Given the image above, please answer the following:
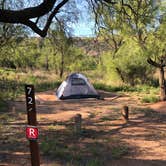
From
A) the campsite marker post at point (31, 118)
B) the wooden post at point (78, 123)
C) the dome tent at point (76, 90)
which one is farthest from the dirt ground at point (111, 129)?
the campsite marker post at point (31, 118)

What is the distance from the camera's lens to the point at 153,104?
16.1 meters

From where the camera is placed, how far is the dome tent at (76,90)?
60.8 feet

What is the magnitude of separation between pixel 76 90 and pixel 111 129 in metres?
8.39

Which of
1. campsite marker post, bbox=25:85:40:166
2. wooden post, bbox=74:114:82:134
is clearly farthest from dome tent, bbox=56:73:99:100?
campsite marker post, bbox=25:85:40:166

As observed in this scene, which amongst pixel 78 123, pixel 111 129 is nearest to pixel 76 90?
pixel 111 129

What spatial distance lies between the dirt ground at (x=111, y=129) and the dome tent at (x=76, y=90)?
6.05 feet

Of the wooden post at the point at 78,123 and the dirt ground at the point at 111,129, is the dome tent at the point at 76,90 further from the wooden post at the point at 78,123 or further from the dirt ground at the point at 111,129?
the wooden post at the point at 78,123

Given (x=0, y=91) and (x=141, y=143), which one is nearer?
(x=141, y=143)

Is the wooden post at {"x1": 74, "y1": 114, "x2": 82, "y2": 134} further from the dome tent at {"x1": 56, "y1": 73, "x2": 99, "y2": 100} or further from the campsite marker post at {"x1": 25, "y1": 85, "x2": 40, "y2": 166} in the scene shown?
the dome tent at {"x1": 56, "y1": 73, "x2": 99, "y2": 100}

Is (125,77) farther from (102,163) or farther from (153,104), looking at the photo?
(102,163)

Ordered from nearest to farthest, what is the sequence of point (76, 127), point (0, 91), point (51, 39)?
point (76, 127) → point (51, 39) → point (0, 91)

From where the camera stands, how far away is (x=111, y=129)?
10.5m

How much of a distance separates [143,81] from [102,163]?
Answer: 2057 centimetres

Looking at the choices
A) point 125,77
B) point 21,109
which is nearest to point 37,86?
point 125,77
